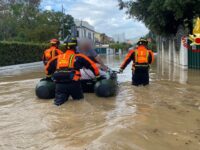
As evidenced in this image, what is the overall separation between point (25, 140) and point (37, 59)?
106ft

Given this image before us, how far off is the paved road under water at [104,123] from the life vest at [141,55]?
1266mm

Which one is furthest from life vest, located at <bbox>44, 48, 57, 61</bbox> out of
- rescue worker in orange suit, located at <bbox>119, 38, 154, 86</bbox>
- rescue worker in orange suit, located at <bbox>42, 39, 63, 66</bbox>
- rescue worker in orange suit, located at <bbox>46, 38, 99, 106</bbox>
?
rescue worker in orange suit, located at <bbox>46, 38, 99, 106</bbox>

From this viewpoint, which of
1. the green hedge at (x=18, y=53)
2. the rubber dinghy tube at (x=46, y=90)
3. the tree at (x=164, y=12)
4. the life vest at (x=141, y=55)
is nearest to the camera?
the rubber dinghy tube at (x=46, y=90)

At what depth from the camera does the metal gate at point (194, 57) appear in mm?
22922

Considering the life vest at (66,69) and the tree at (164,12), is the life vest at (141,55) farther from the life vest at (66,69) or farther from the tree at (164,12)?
the tree at (164,12)

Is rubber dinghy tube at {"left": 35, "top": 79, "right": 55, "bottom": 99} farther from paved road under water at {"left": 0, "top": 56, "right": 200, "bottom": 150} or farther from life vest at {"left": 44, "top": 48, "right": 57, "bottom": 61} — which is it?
life vest at {"left": 44, "top": 48, "right": 57, "bottom": 61}

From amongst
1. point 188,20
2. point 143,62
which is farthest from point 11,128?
point 188,20

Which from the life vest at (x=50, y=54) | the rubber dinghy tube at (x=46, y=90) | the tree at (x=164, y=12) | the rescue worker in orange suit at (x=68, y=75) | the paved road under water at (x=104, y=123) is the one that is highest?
the tree at (x=164, y=12)

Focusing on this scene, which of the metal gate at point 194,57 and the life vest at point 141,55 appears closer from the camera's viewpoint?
the life vest at point 141,55

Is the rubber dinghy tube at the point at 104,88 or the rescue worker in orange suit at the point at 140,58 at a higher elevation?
the rescue worker in orange suit at the point at 140,58

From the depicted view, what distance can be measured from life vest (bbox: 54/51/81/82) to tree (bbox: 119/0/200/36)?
1517cm

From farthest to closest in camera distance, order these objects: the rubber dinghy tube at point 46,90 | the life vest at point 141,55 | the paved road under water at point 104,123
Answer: the life vest at point 141,55, the rubber dinghy tube at point 46,90, the paved road under water at point 104,123

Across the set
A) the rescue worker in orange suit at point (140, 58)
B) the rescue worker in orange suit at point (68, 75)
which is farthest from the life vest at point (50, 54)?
the rescue worker in orange suit at point (68, 75)

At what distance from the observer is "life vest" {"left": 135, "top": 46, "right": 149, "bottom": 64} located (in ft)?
35.9
